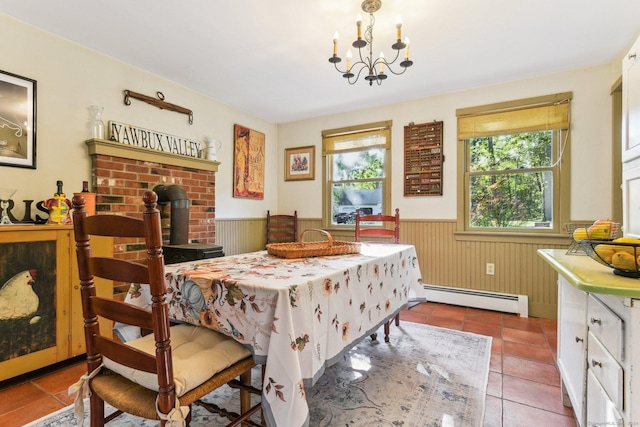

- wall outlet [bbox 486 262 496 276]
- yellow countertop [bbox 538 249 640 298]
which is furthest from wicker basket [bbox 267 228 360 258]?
wall outlet [bbox 486 262 496 276]

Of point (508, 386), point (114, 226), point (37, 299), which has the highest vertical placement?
point (114, 226)

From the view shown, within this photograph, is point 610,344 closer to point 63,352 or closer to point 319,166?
point 63,352

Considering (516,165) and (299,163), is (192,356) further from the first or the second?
(299,163)

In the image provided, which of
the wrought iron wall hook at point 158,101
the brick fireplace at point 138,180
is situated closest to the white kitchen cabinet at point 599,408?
the brick fireplace at point 138,180

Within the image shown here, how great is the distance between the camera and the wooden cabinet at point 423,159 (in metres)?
3.45

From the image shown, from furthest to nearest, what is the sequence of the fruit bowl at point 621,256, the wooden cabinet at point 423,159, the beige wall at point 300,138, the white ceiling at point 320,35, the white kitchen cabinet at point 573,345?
the wooden cabinet at point 423,159 < the beige wall at point 300,138 < the white ceiling at point 320,35 < the white kitchen cabinet at point 573,345 < the fruit bowl at point 621,256

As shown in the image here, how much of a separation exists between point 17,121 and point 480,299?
423cm

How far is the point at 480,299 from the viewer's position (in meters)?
3.22

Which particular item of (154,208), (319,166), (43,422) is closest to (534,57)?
(319,166)

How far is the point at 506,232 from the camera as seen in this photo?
315cm

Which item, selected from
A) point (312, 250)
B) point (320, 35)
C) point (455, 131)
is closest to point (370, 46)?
point (320, 35)

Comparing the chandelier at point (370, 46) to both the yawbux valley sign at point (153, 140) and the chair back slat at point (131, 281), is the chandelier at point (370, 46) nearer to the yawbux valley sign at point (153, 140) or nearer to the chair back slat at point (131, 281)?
the chair back slat at point (131, 281)

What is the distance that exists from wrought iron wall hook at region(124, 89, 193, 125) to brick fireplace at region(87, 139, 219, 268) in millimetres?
489

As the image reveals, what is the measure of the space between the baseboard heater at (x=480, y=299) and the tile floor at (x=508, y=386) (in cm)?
31
